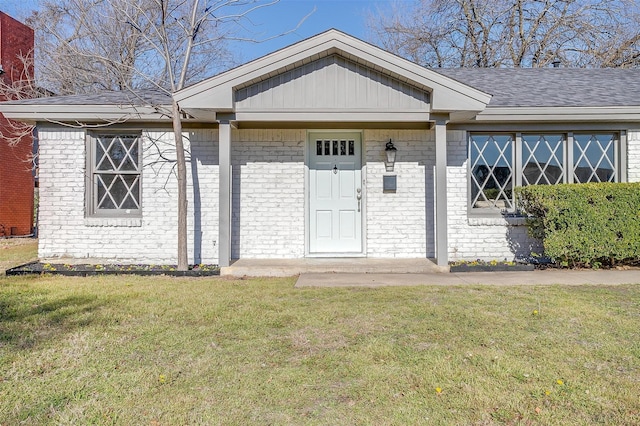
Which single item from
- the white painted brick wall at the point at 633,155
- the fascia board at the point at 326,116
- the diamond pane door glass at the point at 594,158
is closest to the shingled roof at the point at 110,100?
the fascia board at the point at 326,116

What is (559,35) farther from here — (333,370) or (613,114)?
(333,370)

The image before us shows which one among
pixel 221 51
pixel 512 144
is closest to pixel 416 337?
pixel 512 144

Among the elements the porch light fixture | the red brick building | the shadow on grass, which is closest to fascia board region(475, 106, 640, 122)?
the porch light fixture

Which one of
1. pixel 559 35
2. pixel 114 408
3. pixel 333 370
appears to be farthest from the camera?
pixel 559 35

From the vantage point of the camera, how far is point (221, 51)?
16.7 metres

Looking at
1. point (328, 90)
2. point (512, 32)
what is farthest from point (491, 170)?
point (512, 32)

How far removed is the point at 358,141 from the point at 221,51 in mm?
12191

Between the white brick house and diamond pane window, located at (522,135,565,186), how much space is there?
2 cm

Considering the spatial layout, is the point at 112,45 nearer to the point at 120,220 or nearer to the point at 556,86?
the point at 120,220

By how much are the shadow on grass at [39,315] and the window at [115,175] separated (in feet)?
7.41

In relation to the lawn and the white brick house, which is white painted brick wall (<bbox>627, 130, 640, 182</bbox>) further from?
the lawn

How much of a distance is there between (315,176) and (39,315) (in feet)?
14.5

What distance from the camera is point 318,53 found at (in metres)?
5.67

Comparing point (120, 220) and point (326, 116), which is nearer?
point (326, 116)
